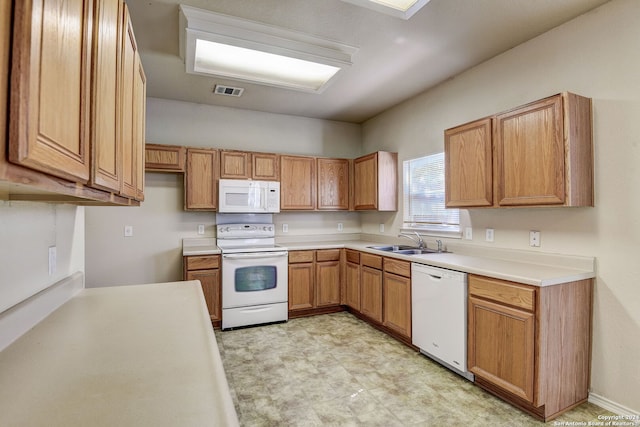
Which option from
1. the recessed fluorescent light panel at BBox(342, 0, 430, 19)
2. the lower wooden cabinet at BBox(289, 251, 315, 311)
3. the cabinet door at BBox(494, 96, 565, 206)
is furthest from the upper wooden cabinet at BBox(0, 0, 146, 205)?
the lower wooden cabinet at BBox(289, 251, 315, 311)

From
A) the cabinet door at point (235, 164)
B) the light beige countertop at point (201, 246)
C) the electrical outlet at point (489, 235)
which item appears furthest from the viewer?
the cabinet door at point (235, 164)

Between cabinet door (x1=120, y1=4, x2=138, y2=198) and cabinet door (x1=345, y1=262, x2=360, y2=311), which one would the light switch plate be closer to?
cabinet door (x1=120, y1=4, x2=138, y2=198)

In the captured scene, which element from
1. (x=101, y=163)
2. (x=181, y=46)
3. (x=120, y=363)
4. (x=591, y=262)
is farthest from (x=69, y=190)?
(x=591, y=262)

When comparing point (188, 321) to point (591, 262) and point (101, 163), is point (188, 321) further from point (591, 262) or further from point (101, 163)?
point (591, 262)

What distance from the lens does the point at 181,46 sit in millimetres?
2631

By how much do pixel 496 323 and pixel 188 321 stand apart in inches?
78.0

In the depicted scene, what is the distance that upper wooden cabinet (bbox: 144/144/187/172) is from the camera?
360 cm

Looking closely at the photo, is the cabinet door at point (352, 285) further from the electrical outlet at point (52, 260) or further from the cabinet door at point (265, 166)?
the electrical outlet at point (52, 260)

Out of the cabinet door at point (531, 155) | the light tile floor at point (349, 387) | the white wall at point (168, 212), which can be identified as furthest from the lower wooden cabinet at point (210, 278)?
the cabinet door at point (531, 155)

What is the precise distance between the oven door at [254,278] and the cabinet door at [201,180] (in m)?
0.72

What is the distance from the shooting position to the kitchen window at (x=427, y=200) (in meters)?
3.41

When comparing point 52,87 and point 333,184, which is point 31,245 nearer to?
point 52,87

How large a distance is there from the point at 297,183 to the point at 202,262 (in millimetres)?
1562

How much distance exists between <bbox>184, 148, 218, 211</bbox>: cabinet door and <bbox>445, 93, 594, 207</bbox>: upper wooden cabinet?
9.02ft
